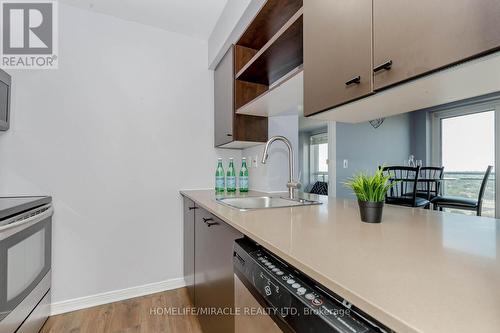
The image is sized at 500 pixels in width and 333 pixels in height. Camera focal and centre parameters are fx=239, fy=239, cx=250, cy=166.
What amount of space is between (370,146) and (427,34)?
3.31 m

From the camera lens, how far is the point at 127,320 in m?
1.71

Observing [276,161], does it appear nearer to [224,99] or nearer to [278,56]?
[224,99]

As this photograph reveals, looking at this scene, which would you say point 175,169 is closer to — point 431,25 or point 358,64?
point 358,64

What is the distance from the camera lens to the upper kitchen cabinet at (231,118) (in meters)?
1.88

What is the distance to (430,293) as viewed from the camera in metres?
0.39

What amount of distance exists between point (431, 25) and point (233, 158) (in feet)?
6.35

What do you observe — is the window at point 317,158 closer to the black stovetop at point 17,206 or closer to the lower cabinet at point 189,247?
the lower cabinet at point 189,247

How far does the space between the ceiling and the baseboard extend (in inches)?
89.7

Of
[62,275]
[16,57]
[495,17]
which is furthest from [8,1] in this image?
[495,17]

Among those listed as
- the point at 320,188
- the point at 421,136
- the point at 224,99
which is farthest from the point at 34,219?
the point at 320,188

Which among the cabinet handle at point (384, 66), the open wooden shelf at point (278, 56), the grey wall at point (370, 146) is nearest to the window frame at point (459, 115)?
the grey wall at point (370, 146)

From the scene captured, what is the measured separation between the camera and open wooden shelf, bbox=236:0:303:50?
4.45ft

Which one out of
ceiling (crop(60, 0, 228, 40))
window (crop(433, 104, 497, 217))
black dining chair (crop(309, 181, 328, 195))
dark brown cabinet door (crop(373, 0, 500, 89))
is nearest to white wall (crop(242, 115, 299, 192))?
ceiling (crop(60, 0, 228, 40))

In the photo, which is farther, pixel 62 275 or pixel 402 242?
pixel 62 275
